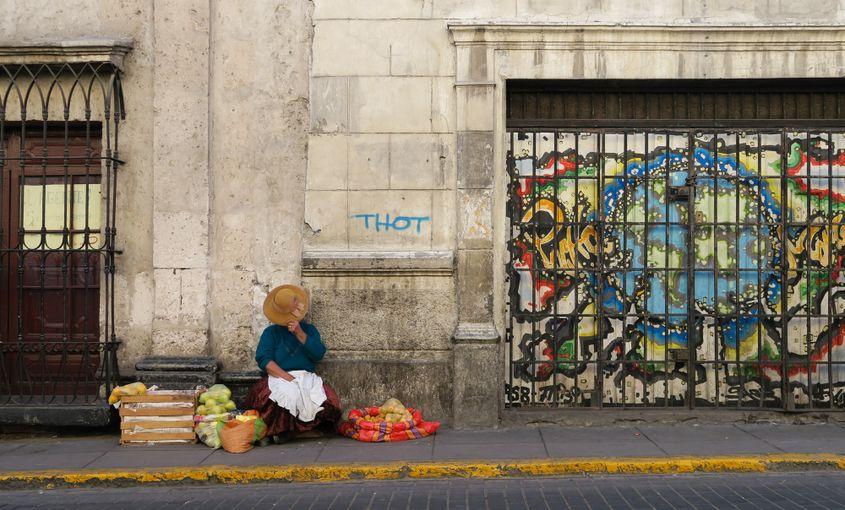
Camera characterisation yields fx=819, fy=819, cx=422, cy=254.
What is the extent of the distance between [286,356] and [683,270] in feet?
13.3

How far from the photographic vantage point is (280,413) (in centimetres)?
745

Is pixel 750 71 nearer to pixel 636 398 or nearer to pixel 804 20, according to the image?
pixel 804 20

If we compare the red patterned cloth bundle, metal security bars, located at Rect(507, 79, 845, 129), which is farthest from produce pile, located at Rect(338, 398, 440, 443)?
metal security bars, located at Rect(507, 79, 845, 129)

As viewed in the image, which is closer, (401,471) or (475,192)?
(401,471)

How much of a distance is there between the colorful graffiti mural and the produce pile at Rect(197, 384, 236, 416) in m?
2.87

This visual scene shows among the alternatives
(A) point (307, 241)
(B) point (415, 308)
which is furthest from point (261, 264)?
(B) point (415, 308)

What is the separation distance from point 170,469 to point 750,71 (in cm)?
655

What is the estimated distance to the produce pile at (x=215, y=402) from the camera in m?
7.52

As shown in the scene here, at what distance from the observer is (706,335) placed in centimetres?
838

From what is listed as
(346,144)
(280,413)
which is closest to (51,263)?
(280,413)

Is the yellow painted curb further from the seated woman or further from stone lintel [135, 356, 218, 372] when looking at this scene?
stone lintel [135, 356, 218, 372]

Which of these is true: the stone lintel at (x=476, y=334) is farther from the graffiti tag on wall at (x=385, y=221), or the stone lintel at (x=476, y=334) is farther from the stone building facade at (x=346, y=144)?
the graffiti tag on wall at (x=385, y=221)

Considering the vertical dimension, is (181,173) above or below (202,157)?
below

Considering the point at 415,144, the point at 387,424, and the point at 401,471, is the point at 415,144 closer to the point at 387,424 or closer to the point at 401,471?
the point at 387,424
